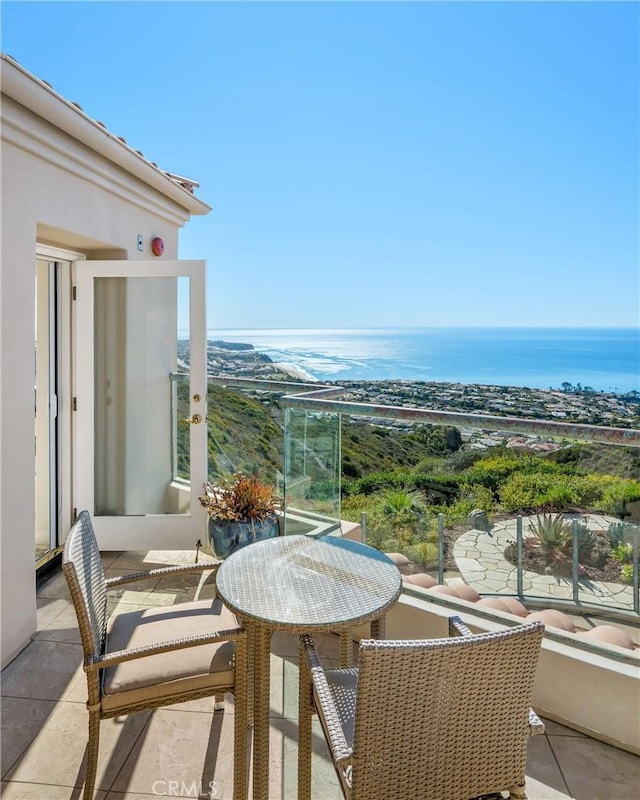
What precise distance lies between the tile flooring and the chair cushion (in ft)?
1.26

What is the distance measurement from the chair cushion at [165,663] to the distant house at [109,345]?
4.22ft

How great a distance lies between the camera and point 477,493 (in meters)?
2.33

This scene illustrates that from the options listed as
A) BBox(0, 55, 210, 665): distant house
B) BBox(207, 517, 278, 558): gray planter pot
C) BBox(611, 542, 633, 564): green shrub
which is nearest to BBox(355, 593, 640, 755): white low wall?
BBox(611, 542, 633, 564): green shrub

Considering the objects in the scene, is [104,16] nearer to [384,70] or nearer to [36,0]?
[36,0]

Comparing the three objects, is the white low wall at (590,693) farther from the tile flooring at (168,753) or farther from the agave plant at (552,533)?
the agave plant at (552,533)

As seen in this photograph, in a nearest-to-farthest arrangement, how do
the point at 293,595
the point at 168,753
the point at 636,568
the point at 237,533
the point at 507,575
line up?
the point at 293,595 < the point at 168,753 < the point at 636,568 < the point at 507,575 < the point at 237,533

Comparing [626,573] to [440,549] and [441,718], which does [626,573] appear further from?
[441,718]

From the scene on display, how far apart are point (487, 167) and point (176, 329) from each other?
1524 centimetres

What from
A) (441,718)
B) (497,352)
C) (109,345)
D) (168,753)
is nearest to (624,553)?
Answer: (441,718)

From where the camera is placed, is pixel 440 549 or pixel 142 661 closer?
pixel 142 661

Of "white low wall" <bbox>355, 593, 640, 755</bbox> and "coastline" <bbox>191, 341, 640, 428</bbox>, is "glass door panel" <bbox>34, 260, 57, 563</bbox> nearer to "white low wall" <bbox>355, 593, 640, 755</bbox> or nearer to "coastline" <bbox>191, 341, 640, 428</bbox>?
"coastline" <bbox>191, 341, 640, 428</bbox>

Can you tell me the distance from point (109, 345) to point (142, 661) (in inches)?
105

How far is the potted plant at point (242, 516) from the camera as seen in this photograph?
3.10 meters

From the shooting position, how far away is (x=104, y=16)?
411cm
